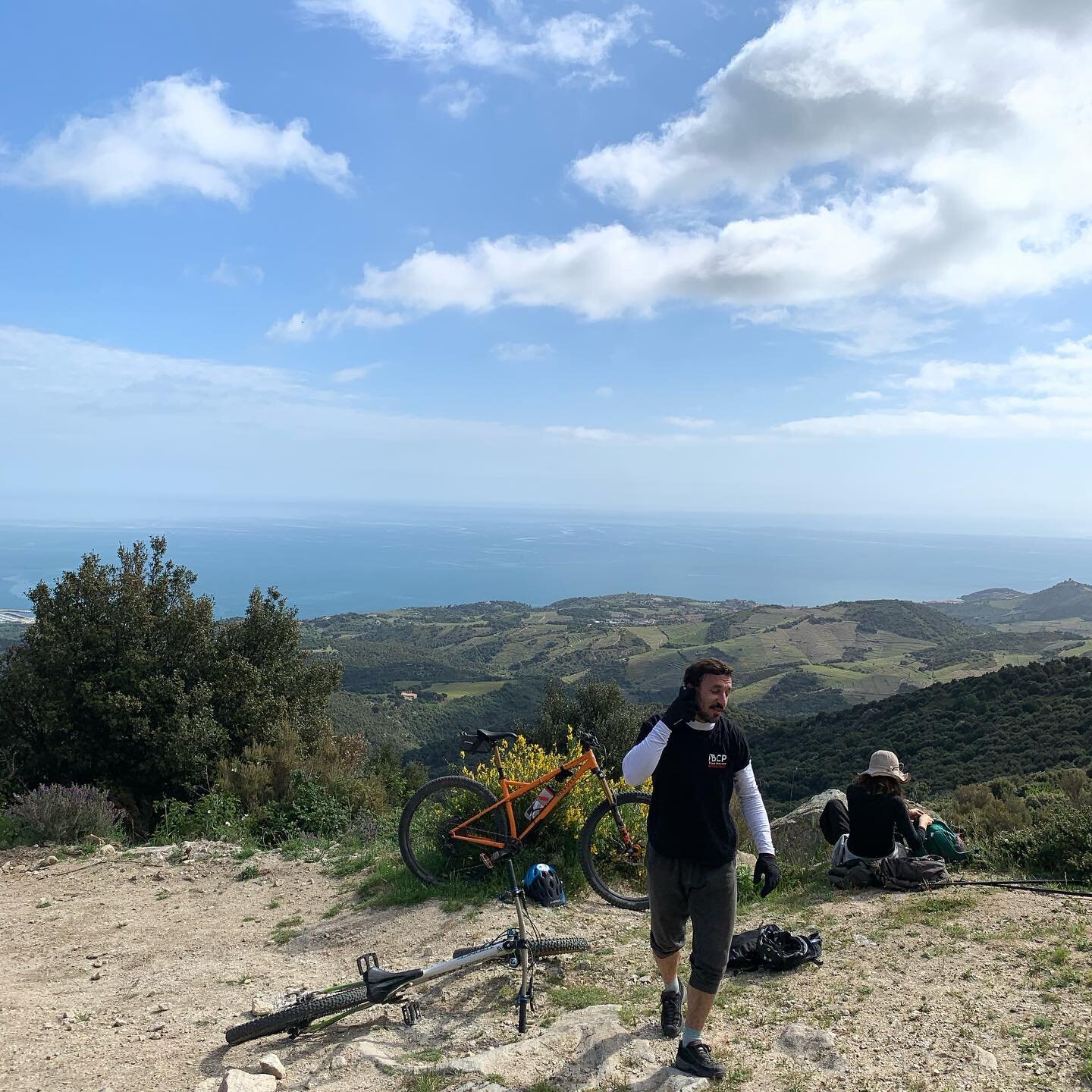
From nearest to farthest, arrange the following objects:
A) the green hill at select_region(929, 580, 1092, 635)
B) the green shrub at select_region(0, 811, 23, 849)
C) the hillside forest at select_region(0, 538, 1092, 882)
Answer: the green shrub at select_region(0, 811, 23, 849), the hillside forest at select_region(0, 538, 1092, 882), the green hill at select_region(929, 580, 1092, 635)

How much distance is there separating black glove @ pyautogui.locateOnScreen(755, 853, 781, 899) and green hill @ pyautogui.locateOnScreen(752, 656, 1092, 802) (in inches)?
776

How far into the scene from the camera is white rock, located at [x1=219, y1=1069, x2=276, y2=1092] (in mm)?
2797

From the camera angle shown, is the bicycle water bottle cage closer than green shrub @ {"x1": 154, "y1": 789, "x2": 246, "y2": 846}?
Yes

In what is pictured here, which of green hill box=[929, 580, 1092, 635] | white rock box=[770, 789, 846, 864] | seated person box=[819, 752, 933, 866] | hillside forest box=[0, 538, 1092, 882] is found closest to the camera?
seated person box=[819, 752, 933, 866]

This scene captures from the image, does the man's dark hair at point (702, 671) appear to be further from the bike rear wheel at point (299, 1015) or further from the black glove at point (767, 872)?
the bike rear wheel at point (299, 1015)

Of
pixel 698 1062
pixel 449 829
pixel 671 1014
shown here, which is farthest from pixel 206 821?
pixel 698 1062

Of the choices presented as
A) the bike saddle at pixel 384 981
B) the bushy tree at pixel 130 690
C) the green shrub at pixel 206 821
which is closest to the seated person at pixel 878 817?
the bike saddle at pixel 384 981

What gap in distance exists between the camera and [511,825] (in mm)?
5230

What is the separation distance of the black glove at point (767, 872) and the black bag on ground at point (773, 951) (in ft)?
4.01

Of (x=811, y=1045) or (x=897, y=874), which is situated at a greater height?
(x=811, y=1045)

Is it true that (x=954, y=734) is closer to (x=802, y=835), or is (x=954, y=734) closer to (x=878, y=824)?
(x=802, y=835)

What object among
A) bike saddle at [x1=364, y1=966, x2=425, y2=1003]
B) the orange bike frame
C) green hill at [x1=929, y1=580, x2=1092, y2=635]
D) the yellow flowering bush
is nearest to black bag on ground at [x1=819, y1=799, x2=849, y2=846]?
the yellow flowering bush

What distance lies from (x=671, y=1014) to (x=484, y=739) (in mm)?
2432

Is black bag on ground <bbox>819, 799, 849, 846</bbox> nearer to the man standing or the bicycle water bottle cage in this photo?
the bicycle water bottle cage
